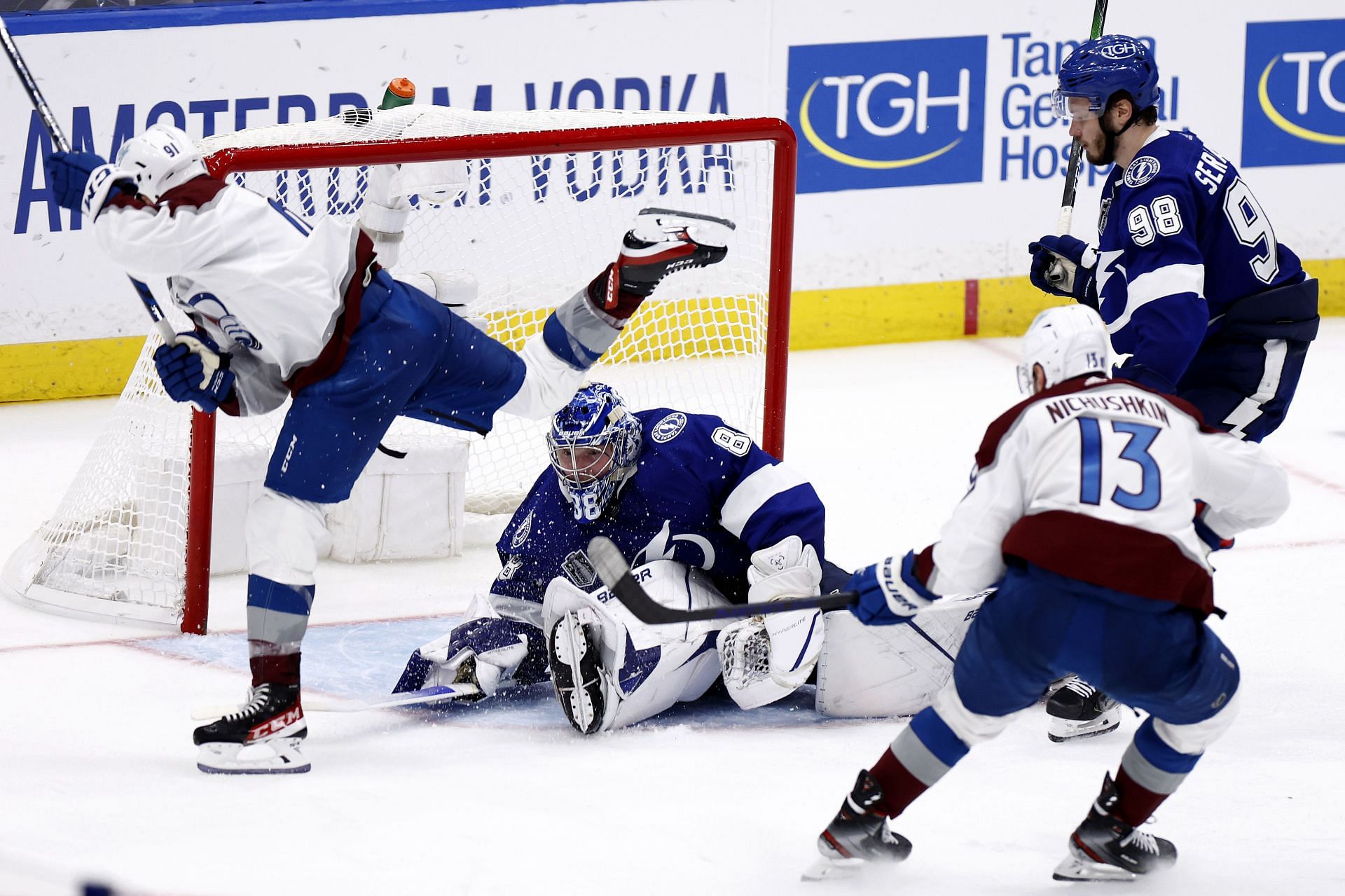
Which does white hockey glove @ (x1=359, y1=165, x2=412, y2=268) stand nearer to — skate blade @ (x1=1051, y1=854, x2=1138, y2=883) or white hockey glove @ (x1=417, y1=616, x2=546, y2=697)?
white hockey glove @ (x1=417, y1=616, x2=546, y2=697)

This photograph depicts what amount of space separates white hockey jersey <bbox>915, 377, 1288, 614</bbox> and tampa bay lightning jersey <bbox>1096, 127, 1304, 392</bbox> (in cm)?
72

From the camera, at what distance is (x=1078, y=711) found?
358 centimetres

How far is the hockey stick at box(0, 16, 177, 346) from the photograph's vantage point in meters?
3.41

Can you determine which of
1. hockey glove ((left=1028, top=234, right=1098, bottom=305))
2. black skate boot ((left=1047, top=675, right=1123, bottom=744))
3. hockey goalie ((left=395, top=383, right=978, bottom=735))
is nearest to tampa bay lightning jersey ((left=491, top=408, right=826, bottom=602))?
hockey goalie ((left=395, top=383, right=978, bottom=735))

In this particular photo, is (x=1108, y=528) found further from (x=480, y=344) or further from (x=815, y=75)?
(x=815, y=75)

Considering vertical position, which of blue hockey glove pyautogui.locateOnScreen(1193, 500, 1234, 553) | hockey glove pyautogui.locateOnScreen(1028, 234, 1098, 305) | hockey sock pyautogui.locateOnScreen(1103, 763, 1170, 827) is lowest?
hockey sock pyautogui.locateOnScreen(1103, 763, 1170, 827)

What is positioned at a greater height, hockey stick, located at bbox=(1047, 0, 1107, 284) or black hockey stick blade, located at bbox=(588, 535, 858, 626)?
hockey stick, located at bbox=(1047, 0, 1107, 284)

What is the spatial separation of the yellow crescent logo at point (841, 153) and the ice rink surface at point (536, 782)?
92.1 inches

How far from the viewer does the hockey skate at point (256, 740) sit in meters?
3.26

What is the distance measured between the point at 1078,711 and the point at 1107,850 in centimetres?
76

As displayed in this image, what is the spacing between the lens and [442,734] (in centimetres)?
358

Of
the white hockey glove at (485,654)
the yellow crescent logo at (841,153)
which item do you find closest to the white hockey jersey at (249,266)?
the white hockey glove at (485,654)

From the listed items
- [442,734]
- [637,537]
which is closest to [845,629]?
[637,537]

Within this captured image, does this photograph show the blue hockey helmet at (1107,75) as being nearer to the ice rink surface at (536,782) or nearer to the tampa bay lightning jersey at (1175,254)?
the tampa bay lightning jersey at (1175,254)
